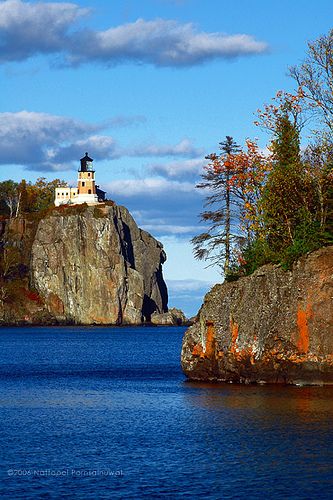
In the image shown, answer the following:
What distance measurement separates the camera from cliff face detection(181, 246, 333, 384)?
51.4 metres

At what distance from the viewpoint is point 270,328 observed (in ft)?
174

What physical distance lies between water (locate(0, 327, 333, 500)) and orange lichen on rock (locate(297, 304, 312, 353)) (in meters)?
2.27

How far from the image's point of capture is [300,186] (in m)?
57.2

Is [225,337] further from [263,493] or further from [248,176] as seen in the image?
[263,493]

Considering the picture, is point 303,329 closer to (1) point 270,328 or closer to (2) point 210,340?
(1) point 270,328

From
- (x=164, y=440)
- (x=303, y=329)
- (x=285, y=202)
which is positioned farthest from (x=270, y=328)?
(x=164, y=440)

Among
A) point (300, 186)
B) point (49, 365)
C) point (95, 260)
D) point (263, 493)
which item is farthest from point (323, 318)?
point (95, 260)

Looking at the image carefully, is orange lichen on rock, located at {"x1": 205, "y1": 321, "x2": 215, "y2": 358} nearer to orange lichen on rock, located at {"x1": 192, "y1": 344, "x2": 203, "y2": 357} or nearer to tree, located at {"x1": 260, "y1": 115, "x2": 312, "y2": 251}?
orange lichen on rock, located at {"x1": 192, "y1": 344, "x2": 203, "y2": 357}

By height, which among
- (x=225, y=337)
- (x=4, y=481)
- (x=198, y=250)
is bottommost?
(x=4, y=481)

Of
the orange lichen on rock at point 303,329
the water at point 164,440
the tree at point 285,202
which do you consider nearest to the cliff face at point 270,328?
the orange lichen on rock at point 303,329

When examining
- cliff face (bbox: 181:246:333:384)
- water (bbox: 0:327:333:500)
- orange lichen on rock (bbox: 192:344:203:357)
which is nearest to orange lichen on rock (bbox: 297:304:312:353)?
cliff face (bbox: 181:246:333:384)

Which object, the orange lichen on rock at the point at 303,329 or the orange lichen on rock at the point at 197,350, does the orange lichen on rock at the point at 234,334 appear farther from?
the orange lichen on rock at the point at 303,329

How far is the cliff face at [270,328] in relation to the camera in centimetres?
5144

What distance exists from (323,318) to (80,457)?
19841mm
